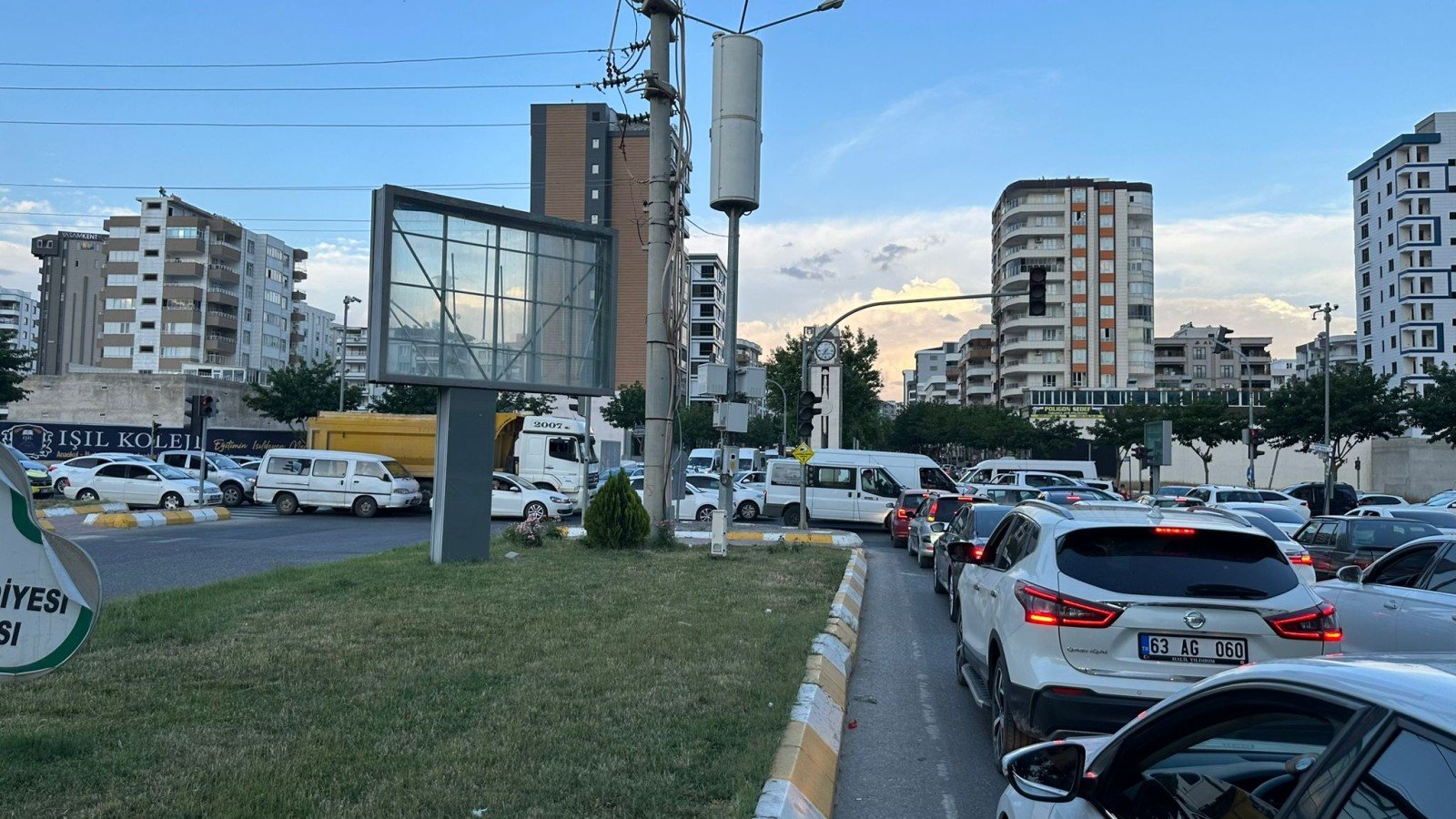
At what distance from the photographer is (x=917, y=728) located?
7.26 m

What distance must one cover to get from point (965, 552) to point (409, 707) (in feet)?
14.1

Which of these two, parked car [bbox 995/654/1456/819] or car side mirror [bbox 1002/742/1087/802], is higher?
parked car [bbox 995/654/1456/819]

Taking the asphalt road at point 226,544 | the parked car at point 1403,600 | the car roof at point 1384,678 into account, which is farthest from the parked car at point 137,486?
the car roof at point 1384,678

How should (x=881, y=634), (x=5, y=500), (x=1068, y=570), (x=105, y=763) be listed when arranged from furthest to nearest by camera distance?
(x=881, y=634) < (x=1068, y=570) < (x=105, y=763) < (x=5, y=500)

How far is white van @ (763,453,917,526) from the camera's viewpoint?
28.6 meters

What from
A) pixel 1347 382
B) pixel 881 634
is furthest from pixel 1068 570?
pixel 1347 382

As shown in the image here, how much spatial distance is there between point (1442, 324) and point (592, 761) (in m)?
89.2

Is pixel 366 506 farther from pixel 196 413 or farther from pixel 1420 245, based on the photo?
pixel 1420 245

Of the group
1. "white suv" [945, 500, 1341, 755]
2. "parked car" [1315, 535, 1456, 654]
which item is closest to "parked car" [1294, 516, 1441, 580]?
"parked car" [1315, 535, 1456, 654]

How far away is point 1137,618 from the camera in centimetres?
545

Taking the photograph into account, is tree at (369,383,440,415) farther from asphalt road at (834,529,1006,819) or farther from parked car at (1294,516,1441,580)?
asphalt road at (834,529,1006,819)

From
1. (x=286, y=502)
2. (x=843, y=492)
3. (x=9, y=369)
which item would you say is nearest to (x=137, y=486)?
(x=286, y=502)

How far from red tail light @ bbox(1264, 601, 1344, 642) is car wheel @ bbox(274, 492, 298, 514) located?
29.1m

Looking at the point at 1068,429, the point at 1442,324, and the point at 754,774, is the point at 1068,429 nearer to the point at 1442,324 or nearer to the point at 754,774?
the point at 1442,324
